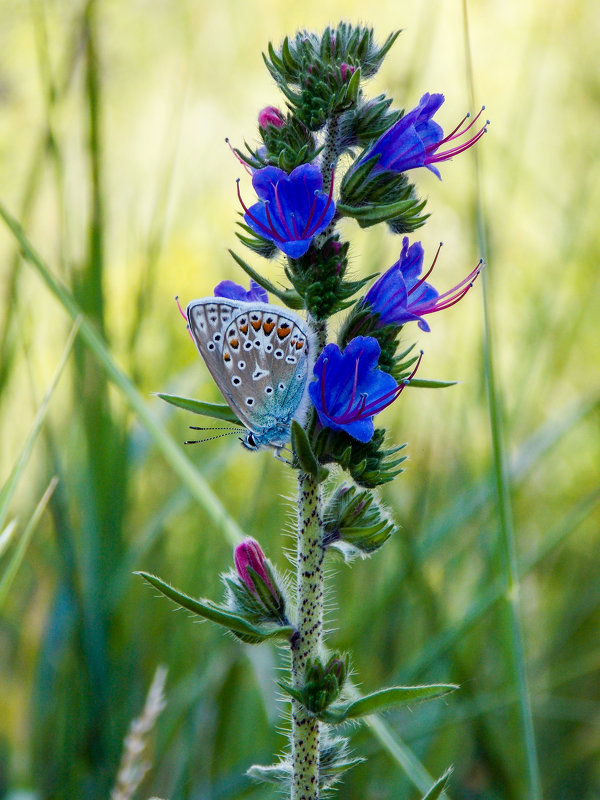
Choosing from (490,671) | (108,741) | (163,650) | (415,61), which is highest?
(415,61)

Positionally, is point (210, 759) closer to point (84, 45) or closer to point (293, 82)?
point (293, 82)

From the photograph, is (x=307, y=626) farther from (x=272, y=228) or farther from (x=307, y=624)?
(x=272, y=228)

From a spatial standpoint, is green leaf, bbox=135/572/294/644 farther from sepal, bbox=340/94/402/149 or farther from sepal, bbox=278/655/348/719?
sepal, bbox=340/94/402/149

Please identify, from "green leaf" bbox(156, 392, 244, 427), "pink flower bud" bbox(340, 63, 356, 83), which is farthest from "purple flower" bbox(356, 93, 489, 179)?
"green leaf" bbox(156, 392, 244, 427)

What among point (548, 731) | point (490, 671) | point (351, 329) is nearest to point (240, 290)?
point (351, 329)

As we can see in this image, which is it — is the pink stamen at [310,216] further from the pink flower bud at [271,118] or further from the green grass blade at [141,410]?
the green grass blade at [141,410]

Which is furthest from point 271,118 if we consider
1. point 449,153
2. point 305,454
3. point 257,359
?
point 305,454
